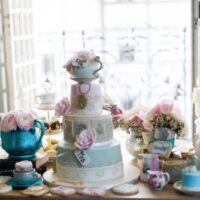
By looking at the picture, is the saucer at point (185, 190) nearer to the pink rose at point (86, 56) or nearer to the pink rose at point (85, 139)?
the pink rose at point (85, 139)

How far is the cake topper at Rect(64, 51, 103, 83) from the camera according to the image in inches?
55.7

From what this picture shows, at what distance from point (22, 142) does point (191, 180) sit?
0.58 m

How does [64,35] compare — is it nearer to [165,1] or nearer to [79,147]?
[165,1]

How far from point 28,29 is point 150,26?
1845 mm

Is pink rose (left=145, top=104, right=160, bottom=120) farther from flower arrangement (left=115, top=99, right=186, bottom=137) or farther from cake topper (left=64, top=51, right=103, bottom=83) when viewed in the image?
cake topper (left=64, top=51, right=103, bottom=83)

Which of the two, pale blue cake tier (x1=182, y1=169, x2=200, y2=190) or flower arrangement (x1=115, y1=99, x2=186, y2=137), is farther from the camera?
flower arrangement (x1=115, y1=99, x2=186, y2=137)

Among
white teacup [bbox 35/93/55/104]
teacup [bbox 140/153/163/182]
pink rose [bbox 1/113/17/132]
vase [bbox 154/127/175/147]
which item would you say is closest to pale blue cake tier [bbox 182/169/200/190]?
teacup [bbox 140/153/163/182]

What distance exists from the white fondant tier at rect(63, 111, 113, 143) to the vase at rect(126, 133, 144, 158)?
0.22 meters

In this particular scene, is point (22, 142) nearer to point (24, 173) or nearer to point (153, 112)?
point (24, 173)

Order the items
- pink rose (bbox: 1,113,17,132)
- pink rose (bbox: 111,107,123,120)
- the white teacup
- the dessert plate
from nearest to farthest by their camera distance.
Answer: the dessert plate, pink rose (bbox: 1,113,17,132), pink rose (bbox: 111,107,123,120), the white teacup

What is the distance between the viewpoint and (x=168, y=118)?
1512mm

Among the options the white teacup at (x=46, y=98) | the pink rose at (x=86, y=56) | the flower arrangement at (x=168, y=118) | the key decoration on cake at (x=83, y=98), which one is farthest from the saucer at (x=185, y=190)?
the white teacup at (x=46, y=98)

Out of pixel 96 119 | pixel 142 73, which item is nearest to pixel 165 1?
pixel 142 73

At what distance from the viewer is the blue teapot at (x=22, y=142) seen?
149cm
